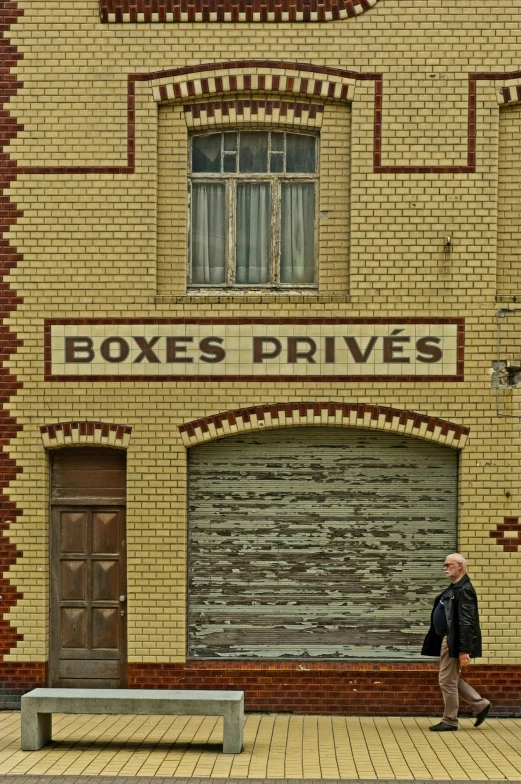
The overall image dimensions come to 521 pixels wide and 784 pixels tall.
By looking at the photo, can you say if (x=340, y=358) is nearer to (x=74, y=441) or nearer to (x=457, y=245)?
(x=457, y=245)

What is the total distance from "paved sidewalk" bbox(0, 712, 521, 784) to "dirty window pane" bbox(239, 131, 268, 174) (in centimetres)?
566

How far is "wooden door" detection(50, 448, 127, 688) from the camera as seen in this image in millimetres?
13086

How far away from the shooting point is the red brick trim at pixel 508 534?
12.7 metres

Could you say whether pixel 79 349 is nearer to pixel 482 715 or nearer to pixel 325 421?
pixel 325 421

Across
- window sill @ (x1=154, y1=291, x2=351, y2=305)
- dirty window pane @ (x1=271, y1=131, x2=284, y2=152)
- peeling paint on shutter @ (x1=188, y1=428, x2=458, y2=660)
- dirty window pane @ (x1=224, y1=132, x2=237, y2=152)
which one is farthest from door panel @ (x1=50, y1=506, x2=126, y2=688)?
dirty window pane @ (x1=271, y1=131, x2=284, y2=152)

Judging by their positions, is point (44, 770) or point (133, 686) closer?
point (44, 770)

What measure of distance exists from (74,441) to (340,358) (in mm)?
2866

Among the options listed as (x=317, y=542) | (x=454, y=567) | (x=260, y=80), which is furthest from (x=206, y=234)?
(x=454, y=567)

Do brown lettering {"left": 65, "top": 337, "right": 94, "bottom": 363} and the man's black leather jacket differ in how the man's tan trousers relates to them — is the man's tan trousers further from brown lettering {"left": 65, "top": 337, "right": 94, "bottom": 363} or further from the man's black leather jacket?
brown lettering {"left": 65, "top": 337, "right": 94, "bottom": 363}

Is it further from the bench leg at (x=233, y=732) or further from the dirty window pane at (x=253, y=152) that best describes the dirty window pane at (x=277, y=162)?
the bench leg at (x=233, y=732)

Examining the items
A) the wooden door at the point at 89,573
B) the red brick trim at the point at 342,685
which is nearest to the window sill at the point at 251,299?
the wooden door at the point at 89,573

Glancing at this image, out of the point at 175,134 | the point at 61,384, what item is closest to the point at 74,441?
the point at 61,384

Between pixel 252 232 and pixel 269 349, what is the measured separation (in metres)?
1.35

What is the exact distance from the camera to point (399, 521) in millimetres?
12961
